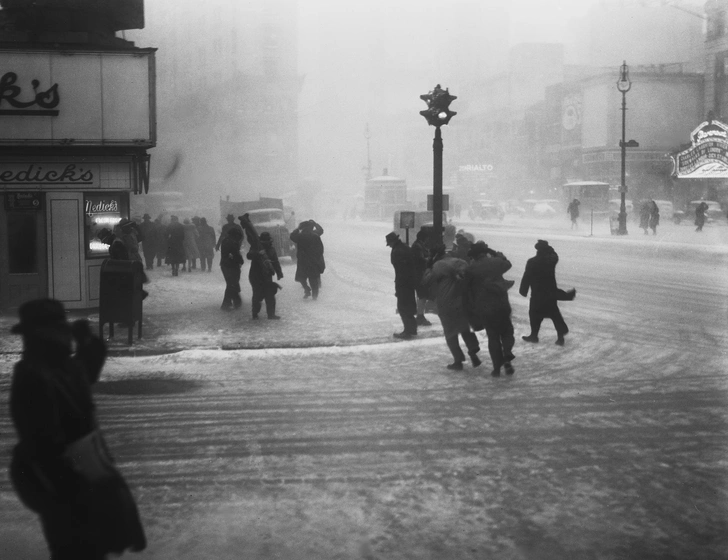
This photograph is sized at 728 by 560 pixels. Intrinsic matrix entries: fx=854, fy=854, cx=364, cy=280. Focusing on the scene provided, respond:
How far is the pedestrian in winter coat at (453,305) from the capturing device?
1035 cm

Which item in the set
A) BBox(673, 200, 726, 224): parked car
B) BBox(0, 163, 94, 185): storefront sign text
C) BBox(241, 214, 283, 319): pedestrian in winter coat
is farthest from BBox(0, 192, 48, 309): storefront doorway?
BBox(673, 200, 726, 224): parked car

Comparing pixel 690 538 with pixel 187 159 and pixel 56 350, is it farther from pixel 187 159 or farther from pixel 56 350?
pixel 187 159

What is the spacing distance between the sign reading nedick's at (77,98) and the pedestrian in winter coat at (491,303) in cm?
877

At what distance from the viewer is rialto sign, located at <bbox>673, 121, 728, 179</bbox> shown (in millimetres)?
42094

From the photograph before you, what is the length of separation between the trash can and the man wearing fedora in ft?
12.6

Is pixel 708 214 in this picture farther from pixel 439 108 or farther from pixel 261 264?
pixel 261 264

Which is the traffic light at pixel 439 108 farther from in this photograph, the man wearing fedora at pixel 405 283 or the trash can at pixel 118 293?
the trash can at pixel 118 293

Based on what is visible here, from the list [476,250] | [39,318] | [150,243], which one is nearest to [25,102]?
[476,250]

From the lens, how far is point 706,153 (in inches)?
1663

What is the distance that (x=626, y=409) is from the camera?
27.3 ft

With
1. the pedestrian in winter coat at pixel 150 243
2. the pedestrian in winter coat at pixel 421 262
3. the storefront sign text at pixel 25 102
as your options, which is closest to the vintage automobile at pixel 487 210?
the pedestrian in winter coat at pixel 150 243

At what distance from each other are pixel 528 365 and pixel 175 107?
48.0m

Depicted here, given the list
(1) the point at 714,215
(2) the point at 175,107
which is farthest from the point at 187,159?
(1) the point at 714,215

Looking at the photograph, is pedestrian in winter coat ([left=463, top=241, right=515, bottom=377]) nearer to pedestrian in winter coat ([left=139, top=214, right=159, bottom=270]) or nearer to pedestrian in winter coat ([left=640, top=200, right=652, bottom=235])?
pedestrian in winter coat ([left=139, top=214, right=159, bottom=270])
